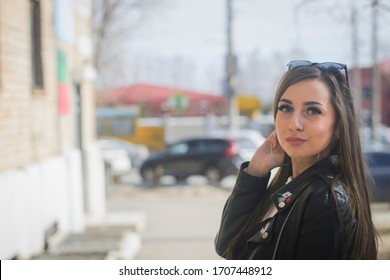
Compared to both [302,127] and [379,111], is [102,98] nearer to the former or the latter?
[379,111]

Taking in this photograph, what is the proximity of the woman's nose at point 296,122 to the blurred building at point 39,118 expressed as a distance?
220 centimetres

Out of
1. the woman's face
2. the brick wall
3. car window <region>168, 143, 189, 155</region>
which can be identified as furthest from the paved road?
the brick wall

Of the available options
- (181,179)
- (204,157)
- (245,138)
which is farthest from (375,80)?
(181,179)

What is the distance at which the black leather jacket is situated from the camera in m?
1.68

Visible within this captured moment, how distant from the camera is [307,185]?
175cm

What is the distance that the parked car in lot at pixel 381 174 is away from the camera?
331cm

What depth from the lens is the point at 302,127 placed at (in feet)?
6.24

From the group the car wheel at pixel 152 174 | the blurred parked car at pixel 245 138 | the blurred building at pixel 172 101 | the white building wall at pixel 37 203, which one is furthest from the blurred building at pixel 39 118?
the blurred parked car at pixel 245 138

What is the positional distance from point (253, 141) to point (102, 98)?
8.04ft

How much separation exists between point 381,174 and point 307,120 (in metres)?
2.34
